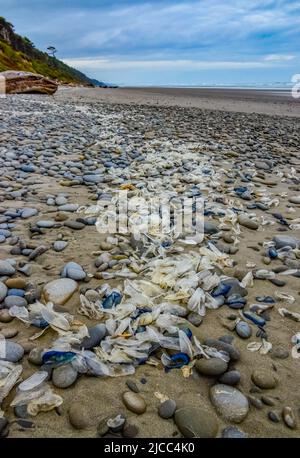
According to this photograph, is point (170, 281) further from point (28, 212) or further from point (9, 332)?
point (28, 212)

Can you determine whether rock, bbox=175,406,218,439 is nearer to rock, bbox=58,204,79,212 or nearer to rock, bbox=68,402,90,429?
rock, bbox=68,402,90,429

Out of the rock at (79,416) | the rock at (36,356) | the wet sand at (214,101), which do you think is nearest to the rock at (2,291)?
the rock at (36,356)

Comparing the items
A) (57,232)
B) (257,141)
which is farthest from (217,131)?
(57,232)

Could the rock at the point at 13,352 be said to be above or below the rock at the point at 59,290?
below

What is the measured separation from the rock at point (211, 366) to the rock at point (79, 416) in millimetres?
691

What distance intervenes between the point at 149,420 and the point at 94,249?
202cm

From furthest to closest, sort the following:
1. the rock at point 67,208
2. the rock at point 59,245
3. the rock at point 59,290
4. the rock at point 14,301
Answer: the rock at point 67,208
the rock at point 59,245
the rock at point 59,290
the rock at point 14,301

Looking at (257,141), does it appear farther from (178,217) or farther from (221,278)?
(221,278)

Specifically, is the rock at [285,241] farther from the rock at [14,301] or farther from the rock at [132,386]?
the rock at [14,301]

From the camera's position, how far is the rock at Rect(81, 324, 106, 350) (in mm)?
2201

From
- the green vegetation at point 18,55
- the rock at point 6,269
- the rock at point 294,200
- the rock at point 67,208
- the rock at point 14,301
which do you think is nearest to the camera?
the rock at point 14,301

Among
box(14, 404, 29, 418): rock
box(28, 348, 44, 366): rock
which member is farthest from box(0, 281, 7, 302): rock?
box(14, 404, 29, 418): rock

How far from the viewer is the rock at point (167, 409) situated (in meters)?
1.80

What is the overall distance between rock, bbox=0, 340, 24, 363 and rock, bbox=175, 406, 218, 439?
1004 millimetres
